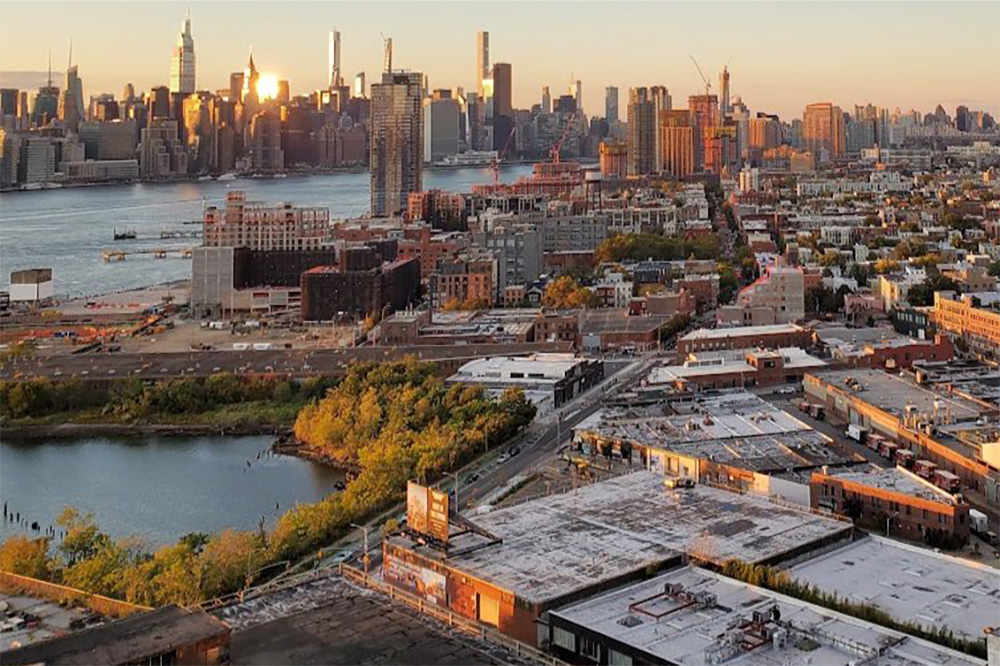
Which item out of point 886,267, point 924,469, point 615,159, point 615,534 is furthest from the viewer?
point 615,159

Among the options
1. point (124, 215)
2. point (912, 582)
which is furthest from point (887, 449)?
point (124, 215)

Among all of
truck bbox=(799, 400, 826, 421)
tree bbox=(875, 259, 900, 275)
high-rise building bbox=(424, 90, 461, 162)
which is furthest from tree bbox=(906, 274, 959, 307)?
high-rise building bbox=(424, 90, 461, 162)

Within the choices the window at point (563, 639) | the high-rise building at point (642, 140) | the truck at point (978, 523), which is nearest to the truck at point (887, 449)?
the truck at point (978, 523)

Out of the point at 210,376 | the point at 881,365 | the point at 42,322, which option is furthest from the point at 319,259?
the point at 881,365

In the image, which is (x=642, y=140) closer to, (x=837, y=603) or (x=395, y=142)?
(x=395, y=142)

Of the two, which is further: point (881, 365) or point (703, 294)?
point (703, 294)

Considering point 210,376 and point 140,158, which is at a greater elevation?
point 140,158

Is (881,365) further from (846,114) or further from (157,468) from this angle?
(846,114)
